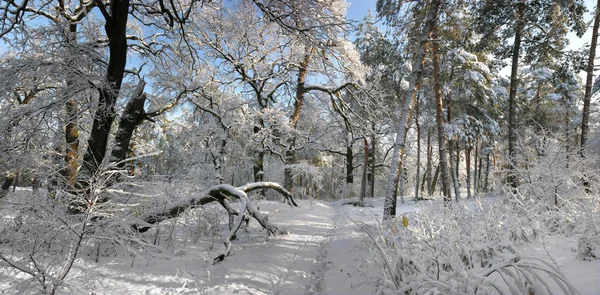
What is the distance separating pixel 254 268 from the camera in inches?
201

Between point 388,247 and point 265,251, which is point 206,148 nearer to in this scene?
point 265,251

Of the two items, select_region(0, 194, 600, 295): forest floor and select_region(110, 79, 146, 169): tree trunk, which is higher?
select_region(110, 79, 146, 169): tree trunk

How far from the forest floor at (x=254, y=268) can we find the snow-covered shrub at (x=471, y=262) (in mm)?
248

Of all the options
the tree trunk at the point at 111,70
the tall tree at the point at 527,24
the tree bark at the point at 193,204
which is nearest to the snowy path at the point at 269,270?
the tree bark at the point at 193,204

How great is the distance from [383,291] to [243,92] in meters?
13.4

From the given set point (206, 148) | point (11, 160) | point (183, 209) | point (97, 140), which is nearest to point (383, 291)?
point (183, 209)

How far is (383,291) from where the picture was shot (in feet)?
11.6

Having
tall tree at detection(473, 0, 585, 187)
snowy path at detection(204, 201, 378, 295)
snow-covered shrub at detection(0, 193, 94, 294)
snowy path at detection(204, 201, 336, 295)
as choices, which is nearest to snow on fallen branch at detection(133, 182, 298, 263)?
snowy path at detection(204, 201, 336, 295)

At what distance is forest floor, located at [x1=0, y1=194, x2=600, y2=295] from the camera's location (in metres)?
3.27

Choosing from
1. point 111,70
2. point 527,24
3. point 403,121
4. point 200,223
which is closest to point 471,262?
point 200,223

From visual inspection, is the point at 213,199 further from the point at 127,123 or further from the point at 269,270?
the point at 127,123

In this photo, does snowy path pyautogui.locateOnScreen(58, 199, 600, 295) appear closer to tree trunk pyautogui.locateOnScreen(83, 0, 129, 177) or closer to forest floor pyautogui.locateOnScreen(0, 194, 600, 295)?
forest floor pyautogui.locateOnScreen(0, 194, 600, 295)

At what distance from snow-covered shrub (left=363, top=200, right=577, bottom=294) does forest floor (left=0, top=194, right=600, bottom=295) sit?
0.25 m

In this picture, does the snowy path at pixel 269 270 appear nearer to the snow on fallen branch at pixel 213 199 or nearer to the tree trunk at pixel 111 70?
the snow on fallen branch at pixel 213 199
